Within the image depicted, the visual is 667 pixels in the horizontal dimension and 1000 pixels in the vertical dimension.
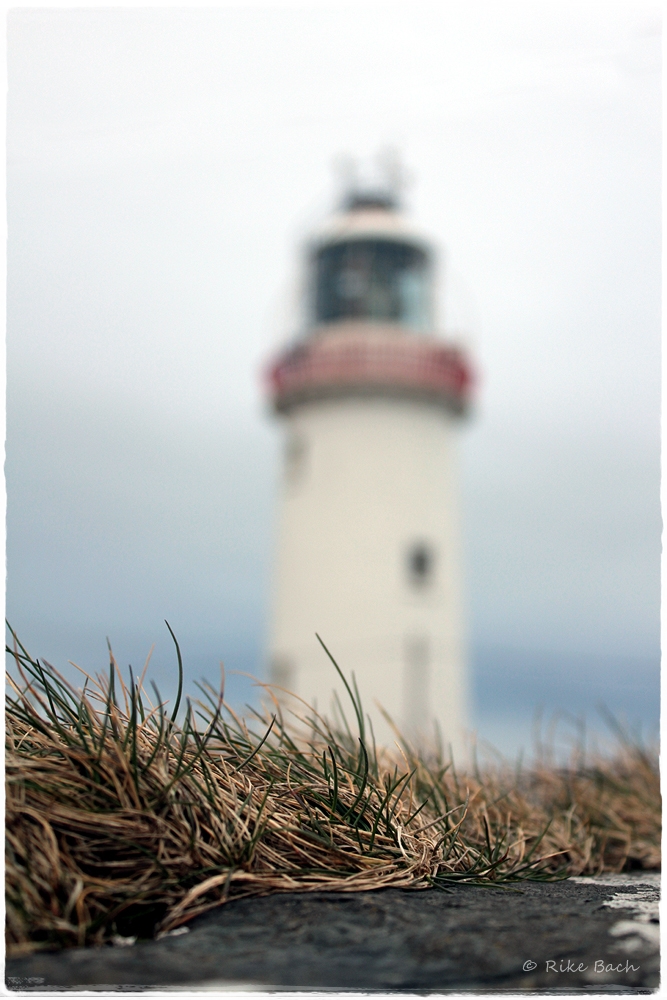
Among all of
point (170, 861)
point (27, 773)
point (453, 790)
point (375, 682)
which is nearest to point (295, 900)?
point (170, 861)

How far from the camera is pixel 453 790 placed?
8.07 ft

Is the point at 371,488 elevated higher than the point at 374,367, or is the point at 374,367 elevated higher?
the point at 374,367

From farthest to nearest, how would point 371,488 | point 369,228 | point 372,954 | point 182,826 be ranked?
1. point 369,228
2. point 371,488
3. point 182,826
4. point 372,954

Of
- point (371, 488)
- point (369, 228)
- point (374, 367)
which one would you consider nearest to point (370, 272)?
point (369, 228)

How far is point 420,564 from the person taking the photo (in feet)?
37.7

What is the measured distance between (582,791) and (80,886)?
1905 millimetres

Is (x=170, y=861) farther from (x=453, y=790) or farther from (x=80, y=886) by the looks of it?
(x=453, y=790)

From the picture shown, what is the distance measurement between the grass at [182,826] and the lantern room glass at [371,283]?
34.5ft

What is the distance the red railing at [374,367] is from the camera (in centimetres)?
1159

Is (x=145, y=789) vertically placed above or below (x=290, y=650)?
above

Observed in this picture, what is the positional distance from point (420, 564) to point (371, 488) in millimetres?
1127

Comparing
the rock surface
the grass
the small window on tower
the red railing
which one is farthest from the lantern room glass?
the rock surface

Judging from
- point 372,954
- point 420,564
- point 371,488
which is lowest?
point 372,954

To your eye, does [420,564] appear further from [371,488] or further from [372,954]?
[372,954]
